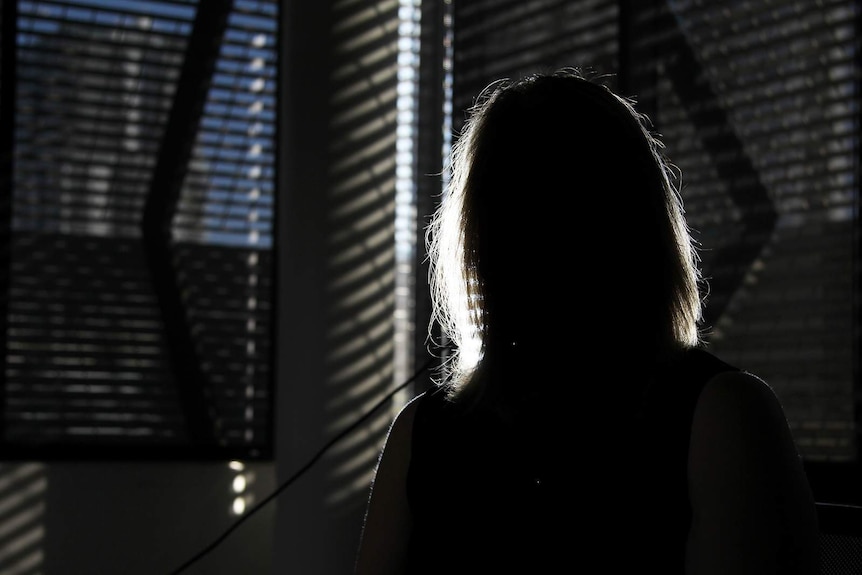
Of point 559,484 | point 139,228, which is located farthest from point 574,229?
point 139,228

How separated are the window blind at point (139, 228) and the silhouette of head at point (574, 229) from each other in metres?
2.14

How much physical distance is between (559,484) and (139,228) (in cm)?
231

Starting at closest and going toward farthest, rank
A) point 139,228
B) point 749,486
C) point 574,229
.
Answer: point 749,486, point 574,229, point 139,228

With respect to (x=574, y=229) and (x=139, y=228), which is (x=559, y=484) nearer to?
(x=574, y=229)

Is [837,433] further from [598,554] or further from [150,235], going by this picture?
[150,235]

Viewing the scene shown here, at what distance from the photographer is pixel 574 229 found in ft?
2.36

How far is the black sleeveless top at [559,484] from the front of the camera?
2.17 feet

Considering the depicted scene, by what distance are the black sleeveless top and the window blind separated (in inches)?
81.7

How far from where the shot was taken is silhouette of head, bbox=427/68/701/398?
708mm

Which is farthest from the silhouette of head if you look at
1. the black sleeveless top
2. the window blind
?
the window blind

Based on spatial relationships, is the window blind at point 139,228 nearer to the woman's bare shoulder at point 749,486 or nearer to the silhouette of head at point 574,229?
the silhouette of head at point 574,229

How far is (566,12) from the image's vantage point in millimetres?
2391

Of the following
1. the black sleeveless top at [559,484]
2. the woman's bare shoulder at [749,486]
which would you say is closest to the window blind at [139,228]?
the black sleeveless top at [559,484]

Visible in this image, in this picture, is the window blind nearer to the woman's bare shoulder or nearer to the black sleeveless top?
the black sleeveless top
